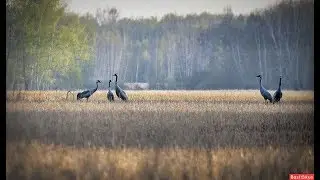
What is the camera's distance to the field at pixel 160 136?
503 centimetres

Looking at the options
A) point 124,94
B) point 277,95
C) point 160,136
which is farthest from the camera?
point 124,94

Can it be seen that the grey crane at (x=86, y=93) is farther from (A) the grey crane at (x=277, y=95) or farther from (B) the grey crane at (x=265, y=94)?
(A) the grey crane at (x=277, y=95)

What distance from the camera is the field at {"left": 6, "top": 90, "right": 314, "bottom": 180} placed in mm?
5031

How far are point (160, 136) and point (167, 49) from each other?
995 mm

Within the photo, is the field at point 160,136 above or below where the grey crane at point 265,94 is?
below

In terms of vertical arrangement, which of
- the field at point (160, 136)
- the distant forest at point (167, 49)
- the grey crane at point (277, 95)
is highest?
the distant forest at point (167, 49)

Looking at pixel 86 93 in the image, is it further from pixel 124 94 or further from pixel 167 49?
pixel 167 49

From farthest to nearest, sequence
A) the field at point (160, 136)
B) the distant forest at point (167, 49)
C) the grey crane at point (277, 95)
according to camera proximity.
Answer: the grey crane at point (277, 95) < the distant forest at point (167, 49) < the field at point (160, 136)

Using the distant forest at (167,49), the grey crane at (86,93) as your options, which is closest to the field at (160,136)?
the grey crane at (86,93)

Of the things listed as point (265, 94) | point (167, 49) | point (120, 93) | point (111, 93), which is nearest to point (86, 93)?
point (111, 93)

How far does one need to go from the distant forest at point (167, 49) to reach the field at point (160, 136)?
0.58ft

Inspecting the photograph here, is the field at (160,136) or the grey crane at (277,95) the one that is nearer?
the field at (160,136)

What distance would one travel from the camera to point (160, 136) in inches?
223
